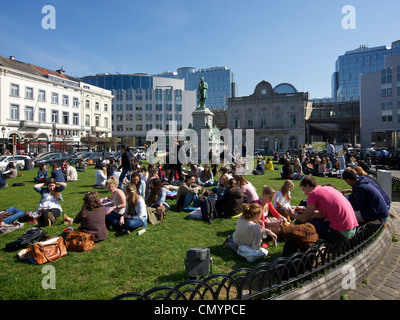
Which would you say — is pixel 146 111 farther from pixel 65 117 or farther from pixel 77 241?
pixel 77 241

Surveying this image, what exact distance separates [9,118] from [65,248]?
134ft

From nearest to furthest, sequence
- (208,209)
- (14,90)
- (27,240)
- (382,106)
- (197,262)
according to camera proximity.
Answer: (197,262) < (27,240) < (208,209) < (14,90) < (382,106)

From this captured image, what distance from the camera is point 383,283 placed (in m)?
4.84

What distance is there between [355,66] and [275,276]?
5719 inches

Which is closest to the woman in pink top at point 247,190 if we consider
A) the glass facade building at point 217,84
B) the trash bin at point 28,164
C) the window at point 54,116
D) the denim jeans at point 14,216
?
the denim jeans at point 14,216

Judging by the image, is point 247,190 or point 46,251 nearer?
point 46,251

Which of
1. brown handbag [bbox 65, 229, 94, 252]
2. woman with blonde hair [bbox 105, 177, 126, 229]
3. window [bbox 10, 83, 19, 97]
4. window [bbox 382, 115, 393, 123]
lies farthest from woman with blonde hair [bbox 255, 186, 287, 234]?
window [bbox 382, 115, 393, 123]

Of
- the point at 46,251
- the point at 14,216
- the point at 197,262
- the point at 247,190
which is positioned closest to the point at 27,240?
the point at 46,251

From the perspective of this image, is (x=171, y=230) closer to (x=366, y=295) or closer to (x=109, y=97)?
(x=366, y=295)

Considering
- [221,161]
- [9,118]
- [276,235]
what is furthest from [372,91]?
[9,118]

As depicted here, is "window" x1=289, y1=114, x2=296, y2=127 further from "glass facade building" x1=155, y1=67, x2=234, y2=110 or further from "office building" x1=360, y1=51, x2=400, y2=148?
"glass facade building" x1=155, y1=67, x2=234, y2=110

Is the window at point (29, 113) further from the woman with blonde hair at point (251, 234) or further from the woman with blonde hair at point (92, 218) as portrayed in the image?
the woman with blonde hair at point (251, 234)

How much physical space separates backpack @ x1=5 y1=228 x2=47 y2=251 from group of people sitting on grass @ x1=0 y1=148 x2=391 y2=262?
92cm

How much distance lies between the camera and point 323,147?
149 feet
